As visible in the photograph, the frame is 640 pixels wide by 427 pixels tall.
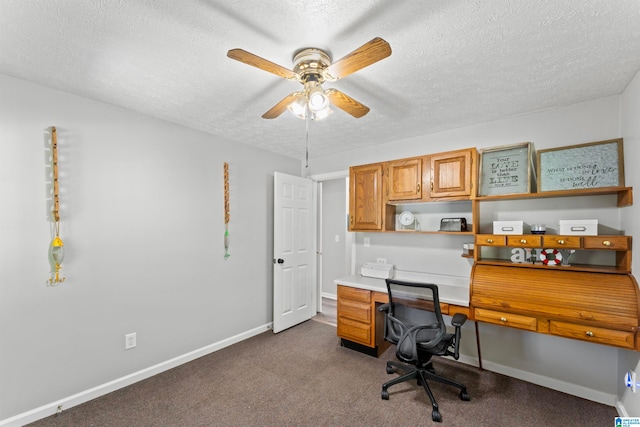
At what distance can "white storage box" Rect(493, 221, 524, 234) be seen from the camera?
2.39 metres

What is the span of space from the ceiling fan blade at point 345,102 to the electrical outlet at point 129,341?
2.65m

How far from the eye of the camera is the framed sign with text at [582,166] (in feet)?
6.83

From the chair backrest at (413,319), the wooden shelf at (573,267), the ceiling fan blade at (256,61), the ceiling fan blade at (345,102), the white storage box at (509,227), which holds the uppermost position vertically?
the ceiling fan blade at (256,61)

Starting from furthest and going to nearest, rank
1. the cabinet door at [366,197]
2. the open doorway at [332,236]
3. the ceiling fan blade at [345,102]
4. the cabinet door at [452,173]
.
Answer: the open doorway at [332,236] → the cabinet door at [366,197] → the cabinet door at [452,173] → the ceiling fan blade at [345,102]

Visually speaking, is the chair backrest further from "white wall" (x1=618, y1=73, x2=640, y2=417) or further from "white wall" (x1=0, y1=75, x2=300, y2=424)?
"white wall" (x1=0, y1=75, x2=300, y2=424)

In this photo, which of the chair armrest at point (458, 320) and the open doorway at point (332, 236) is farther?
the open doorway at point (332, 236)

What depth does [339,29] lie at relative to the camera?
1.47m

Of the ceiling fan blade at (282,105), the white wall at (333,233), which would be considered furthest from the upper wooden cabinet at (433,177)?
the white wall at (333,233)

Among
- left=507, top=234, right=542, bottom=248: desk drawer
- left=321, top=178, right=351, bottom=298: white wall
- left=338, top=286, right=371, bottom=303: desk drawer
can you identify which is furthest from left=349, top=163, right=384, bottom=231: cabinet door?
left=321, top=178, right=351, bottom=298: white wall

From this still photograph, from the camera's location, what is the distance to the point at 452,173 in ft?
9.04

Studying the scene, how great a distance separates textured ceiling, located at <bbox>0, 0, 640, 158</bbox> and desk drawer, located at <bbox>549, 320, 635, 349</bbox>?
1755mm

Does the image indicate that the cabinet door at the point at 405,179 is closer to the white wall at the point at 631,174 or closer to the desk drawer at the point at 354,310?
the desk drawer at the point at 354,310

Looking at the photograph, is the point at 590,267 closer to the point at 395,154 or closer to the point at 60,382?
the point at 395,154

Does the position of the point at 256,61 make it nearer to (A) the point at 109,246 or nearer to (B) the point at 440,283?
(A) the point at 109,246
